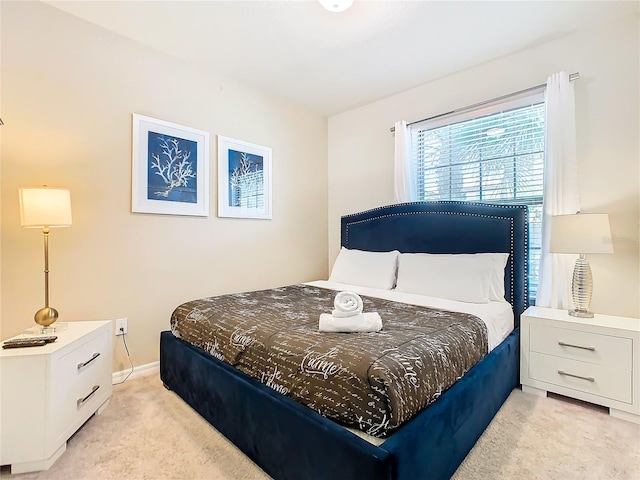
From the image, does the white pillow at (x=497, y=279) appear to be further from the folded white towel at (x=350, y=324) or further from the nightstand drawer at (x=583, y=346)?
the folded white towel at (x=350, y=324)

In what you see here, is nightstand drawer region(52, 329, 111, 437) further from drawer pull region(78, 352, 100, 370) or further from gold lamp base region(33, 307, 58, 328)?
gold lamp base region(33, 307, 58, 328)

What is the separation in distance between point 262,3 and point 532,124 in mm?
2324

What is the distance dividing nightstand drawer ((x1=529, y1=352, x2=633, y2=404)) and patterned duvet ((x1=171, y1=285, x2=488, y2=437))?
664 millimetres

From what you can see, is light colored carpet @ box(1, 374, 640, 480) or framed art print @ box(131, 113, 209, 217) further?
framed art print @ box(131, 113, 209, 217)

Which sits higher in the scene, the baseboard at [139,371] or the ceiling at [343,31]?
the ceiling at [343,31]

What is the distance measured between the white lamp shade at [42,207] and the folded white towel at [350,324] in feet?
5.47

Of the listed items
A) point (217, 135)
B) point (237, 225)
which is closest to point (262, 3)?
point (217, 135)

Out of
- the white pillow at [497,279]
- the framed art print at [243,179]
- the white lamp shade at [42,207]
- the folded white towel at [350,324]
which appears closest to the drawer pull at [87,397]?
the white lamp shade at [42,207]

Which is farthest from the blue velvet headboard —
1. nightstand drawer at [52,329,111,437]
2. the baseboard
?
nightstand drawer at [52,329,111,437]

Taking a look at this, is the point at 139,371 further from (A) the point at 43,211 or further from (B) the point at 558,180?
(B) the point at 558,180

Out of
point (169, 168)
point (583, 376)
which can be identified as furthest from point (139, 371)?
point (583, 376)

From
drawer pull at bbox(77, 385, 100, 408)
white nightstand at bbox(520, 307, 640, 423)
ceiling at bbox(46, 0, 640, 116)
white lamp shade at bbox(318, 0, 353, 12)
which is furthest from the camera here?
ceiling at bbox(46, 0, 640, 116)

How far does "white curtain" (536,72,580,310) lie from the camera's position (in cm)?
237

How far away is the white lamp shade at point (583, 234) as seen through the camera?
204 centimetres
